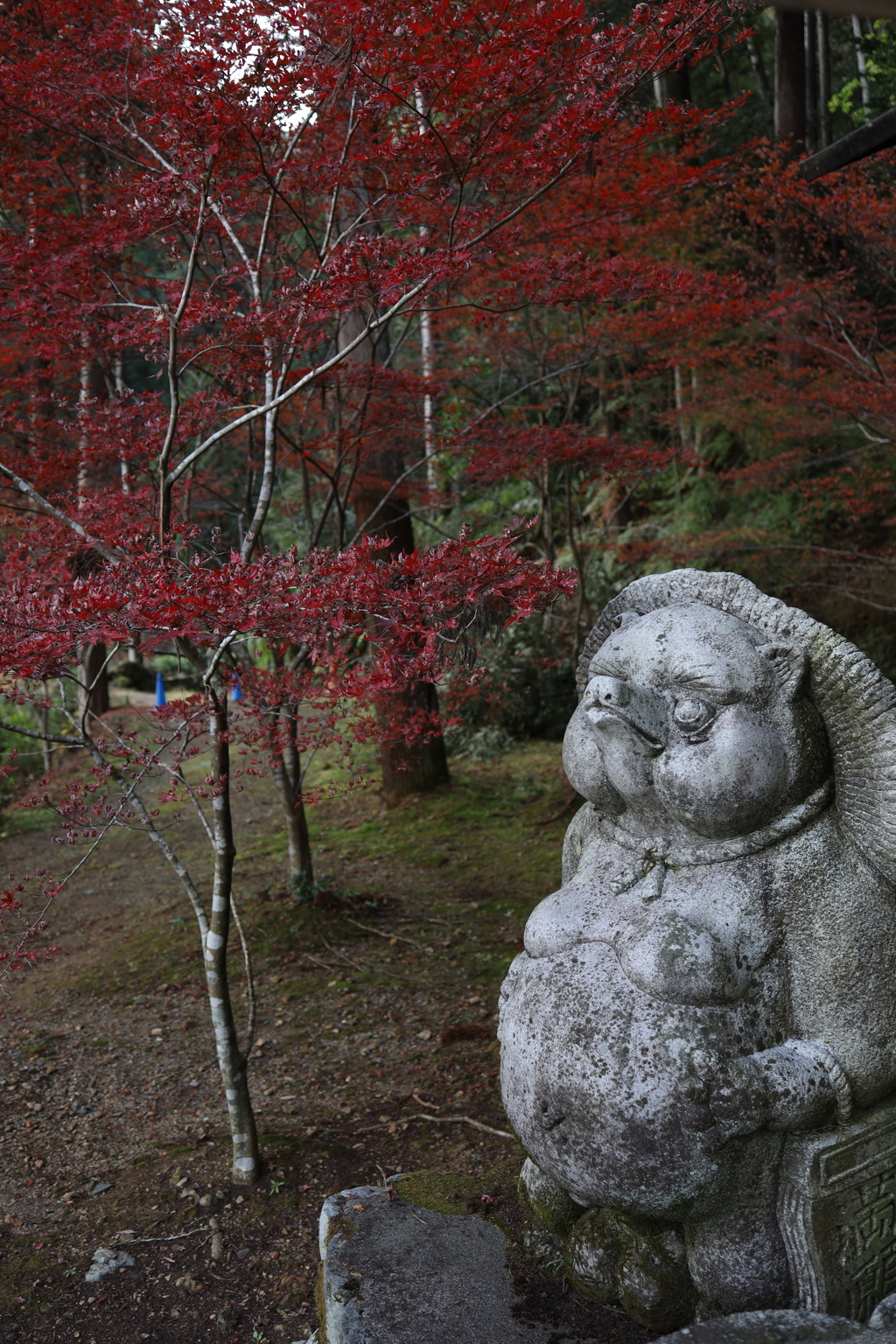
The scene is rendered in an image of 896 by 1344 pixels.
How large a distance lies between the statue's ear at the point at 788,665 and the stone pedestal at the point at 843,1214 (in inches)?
43.4

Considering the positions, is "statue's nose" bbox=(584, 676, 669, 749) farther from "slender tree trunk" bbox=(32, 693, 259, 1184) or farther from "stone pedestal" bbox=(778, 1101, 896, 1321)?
"slender tree trunk" bbox=(32, 693, 259, 1184)

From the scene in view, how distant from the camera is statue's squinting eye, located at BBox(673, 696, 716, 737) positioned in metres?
2.55

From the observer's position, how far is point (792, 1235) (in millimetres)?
2465

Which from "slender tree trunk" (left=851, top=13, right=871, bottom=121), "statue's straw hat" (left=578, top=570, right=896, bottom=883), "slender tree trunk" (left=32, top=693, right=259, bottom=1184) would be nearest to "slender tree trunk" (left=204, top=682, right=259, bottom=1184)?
"slender tree trunk" (left=32, top=693, right=259, bottom=1184)

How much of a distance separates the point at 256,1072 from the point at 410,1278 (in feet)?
7.49

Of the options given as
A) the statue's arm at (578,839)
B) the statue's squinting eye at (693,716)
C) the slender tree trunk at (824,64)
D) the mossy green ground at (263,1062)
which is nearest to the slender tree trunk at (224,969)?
the mossy green ground at (263,1062)

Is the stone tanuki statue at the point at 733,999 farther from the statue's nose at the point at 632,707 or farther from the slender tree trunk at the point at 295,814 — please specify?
the slender tree trunk at the point at 295,814

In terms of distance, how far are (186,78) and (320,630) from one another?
1.90 m

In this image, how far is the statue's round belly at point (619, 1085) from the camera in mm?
2385

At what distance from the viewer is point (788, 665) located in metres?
2.56

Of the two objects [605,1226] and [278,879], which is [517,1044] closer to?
[605,1226]

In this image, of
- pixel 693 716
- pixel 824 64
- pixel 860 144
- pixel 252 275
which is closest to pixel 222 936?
pixel 693 716

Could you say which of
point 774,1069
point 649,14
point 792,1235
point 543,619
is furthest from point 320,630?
point 543,619

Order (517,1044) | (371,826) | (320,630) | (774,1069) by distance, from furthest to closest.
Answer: (371,826)
(320,630)
(517,1044)
(774,1069)
